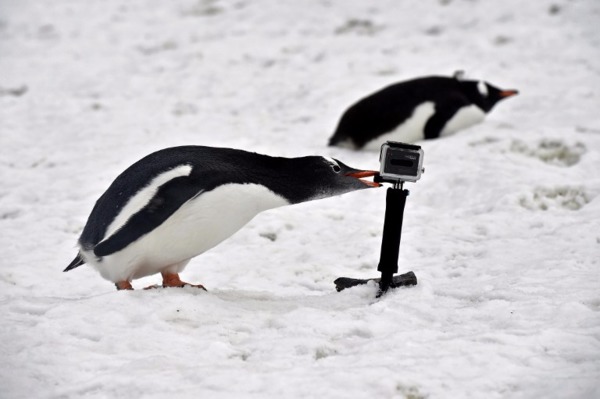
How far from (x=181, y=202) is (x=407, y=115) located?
3.67 metres

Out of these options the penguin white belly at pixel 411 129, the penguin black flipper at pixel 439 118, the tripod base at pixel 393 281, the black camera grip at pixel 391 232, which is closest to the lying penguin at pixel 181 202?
the black camera grip at pixel 391 232

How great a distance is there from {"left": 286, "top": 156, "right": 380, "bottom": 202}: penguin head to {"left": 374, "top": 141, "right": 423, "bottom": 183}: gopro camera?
192mm

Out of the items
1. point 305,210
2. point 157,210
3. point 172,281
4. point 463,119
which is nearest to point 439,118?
point 463,119

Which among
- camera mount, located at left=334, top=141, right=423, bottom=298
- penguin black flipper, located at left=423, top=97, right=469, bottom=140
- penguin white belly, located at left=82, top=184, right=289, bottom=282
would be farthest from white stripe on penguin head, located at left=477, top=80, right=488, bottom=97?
penguin white belly, located at left=82, top=184, right=289, bottom=282

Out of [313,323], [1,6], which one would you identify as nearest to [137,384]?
[313,323]

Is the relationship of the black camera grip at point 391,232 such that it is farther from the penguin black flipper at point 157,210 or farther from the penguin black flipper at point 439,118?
the penguin black flipper at point 439,118

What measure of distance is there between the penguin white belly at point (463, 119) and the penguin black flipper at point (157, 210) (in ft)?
12.8

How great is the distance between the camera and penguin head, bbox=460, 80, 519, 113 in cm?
725

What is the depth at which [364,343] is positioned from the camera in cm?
321

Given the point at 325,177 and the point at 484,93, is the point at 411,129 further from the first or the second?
the point at 325,177

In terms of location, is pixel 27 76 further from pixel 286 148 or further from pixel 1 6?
pixel 286 148

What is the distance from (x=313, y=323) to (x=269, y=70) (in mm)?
5855

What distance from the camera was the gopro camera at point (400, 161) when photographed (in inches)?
142

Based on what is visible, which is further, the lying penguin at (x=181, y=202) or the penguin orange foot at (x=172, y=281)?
the penguin orange foot at (x=172, y=281)
